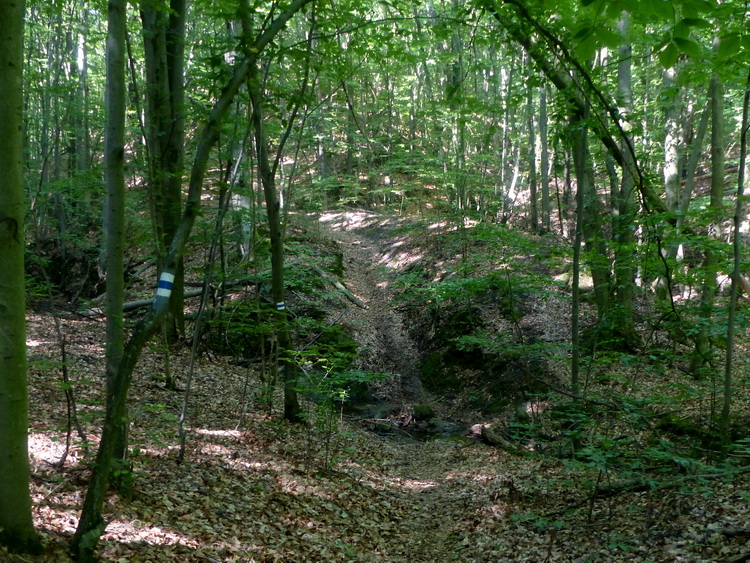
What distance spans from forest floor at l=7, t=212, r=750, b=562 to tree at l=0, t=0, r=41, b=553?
30cm

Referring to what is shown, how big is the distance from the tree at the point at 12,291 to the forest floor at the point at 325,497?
0.30 m

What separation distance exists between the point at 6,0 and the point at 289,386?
5818 millimetres

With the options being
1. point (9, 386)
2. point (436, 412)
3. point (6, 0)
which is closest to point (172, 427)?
point (9, 386)

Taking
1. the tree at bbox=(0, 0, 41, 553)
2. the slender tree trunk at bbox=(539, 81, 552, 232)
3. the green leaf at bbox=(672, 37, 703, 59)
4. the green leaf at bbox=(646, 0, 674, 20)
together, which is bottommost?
the tree at bbox=(0, 0, 41, 553)

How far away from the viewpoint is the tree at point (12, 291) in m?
2.45

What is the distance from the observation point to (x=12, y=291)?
8.19ft

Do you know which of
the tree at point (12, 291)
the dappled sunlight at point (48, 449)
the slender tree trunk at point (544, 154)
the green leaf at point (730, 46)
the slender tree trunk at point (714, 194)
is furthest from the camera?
the slender tree trunk at point (544, 154)

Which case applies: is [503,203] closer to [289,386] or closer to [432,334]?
[432,334]

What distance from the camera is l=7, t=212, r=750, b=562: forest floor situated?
12.8ft

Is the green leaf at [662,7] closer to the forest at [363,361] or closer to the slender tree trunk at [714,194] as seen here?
the forest at [363,361]

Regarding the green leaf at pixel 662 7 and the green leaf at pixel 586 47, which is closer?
the green leaf at pixel 662 7

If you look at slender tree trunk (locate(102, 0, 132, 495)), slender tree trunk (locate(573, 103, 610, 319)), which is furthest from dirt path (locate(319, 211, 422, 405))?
slender tree trunk (locate(102, 0, 132, 495))

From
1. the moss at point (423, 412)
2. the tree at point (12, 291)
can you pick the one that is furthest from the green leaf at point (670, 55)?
the moss at point (423, 412)

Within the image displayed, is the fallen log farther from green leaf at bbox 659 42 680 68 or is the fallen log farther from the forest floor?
green leaf at bbox 659 42 680 68
